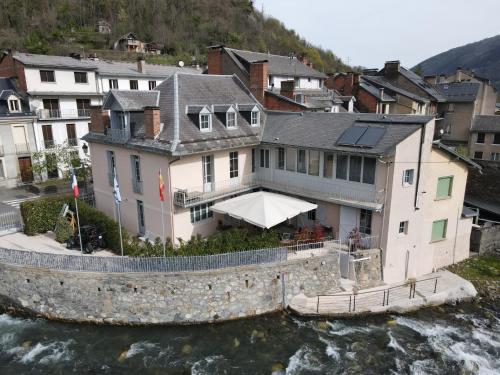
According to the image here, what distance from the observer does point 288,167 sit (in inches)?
980

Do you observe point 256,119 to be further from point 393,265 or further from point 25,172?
point 25,172

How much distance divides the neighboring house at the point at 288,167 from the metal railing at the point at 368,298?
0.97 m

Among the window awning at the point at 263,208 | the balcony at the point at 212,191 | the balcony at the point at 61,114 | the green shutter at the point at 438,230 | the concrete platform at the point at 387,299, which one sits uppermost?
the balcony at the point at 61,114

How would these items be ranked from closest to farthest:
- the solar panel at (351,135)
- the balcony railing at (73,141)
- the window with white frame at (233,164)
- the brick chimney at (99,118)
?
1. the solar panel at (351,135)
2. the window with white frame at (233,164)
3. the brick chimney at (99,118)
4. the balcony railing at (73,141)

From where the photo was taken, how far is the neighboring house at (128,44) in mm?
84825

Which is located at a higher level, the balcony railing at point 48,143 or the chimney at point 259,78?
the chimney at point 259,78

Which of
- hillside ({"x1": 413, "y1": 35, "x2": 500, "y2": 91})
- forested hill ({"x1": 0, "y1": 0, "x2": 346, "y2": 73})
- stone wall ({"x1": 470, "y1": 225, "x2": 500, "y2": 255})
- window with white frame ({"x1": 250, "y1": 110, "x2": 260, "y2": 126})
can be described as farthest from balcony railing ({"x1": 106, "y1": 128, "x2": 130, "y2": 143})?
hillside ({"x1": 413, "y1": 35, "x2": 500, "y2": 91})

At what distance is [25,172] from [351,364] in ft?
115

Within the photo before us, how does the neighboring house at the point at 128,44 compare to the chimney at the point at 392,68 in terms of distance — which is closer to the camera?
the chimney at the point at 392,68

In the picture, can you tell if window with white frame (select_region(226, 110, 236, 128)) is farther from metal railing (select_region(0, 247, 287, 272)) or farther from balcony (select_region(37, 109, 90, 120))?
balcony (select_region(37, 109, 90, 120))

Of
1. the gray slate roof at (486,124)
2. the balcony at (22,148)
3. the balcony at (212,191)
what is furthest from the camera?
the gray slate roof at (486,124)

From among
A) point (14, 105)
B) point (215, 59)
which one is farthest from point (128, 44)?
point (215, 59)

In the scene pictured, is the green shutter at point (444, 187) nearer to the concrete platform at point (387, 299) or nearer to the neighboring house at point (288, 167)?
the neighboring house at point (288, 167)

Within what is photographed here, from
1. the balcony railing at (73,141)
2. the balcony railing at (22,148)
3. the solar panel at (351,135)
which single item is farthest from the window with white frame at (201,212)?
the balcony railing at (73,141)
